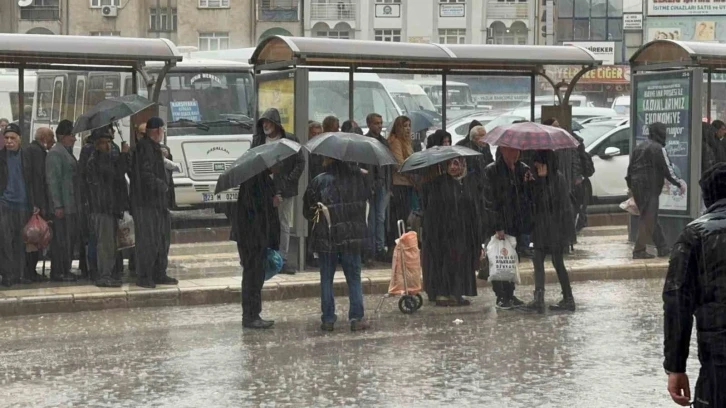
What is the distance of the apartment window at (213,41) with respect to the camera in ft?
235

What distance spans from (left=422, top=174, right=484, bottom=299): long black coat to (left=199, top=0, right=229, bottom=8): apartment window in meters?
60.3

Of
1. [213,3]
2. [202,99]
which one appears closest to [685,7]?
[213,3]

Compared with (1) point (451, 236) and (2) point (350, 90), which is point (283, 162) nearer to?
(1) point (451, 236)

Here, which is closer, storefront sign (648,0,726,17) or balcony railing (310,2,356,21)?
balcony railing (310,2,356,21)

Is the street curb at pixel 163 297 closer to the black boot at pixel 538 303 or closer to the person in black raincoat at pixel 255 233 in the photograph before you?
the person in black raincoat at pixel 255 233

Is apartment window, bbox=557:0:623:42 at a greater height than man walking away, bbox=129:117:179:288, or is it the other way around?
apartment window, bbox=557:0:623:42

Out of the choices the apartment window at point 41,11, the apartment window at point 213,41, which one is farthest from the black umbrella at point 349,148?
the apartment window at point 213,41

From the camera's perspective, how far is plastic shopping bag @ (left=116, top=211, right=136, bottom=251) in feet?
44.1

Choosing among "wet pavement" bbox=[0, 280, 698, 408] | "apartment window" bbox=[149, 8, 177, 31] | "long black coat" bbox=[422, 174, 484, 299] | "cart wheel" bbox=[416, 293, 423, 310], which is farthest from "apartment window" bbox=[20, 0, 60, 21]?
"cart wheel" bbox=[416, 293, 423, 310]

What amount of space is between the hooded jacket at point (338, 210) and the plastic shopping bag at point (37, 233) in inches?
140

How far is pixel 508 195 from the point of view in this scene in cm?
1199

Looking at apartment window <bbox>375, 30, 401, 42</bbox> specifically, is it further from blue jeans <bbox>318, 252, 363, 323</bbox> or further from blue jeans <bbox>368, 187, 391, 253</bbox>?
blue jeans <bbox>318, 252, 363, 323</bbox>

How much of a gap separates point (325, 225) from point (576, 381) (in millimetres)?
2847

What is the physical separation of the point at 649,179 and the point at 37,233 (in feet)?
23.0
